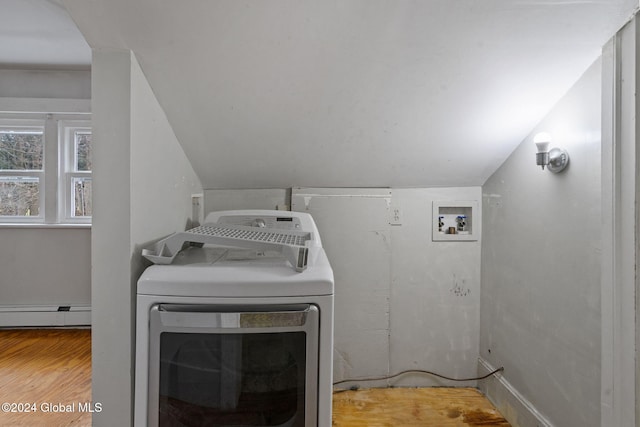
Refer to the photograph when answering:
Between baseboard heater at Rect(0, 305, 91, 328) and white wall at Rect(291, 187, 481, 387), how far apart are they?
236 centimetres

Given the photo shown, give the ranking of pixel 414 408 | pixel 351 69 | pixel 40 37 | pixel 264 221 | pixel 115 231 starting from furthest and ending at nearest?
pixel 40 37 → pixel 414 408 → pixel 264 221 → pixel 351 69 → pixel 115 231

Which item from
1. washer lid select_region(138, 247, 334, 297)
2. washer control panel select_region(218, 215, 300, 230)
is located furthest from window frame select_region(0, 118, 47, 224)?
washer lid select_region(138, 247, 334, 297)

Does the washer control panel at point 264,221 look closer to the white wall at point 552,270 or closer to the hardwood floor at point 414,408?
the hardwood floor at point 414,408

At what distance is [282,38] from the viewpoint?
119 cm

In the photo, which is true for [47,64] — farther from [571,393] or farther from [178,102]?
[571,393]

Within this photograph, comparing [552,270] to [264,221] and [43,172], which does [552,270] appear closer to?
[264,221]

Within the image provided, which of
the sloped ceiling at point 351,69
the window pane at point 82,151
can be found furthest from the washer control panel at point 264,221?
the window pane at point 82,151

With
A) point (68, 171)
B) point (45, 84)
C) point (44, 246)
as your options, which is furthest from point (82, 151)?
point (44, 246)

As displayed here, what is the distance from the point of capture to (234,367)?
3.28ft

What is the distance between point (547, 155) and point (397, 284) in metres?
1.01

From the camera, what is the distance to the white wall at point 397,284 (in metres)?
2.07

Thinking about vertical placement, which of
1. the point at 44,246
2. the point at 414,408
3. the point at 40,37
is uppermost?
the point at 40,37

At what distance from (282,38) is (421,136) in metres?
0.81

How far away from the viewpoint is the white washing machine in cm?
98
